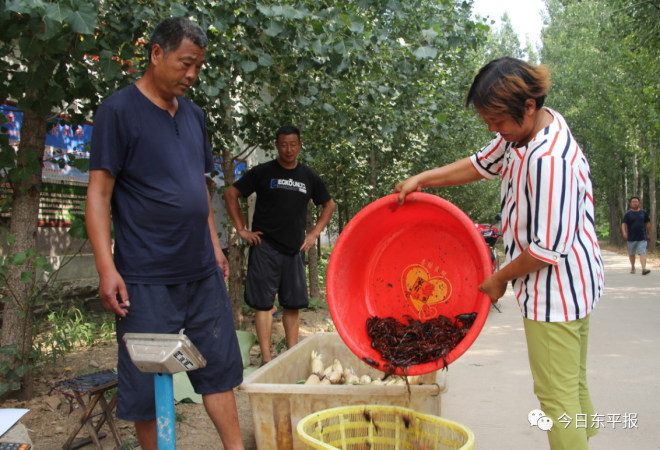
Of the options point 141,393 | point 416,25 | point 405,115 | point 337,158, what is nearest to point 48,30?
point 141,393

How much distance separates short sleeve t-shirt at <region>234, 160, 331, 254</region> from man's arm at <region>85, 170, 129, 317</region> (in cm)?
263

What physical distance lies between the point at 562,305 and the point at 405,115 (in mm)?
5727

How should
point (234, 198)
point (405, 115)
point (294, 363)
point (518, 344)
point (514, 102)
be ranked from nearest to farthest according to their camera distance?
1. point (514, 102)
2. point (294, 363)
3. point (234, 198)
4. point (518, 344)
5. point (405, 115)

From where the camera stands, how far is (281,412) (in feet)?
11.3

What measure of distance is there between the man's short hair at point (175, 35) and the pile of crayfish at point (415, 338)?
178 cm

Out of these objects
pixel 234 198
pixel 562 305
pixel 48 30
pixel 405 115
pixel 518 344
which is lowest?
pixel 518 344

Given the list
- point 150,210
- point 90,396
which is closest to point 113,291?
point 150,210

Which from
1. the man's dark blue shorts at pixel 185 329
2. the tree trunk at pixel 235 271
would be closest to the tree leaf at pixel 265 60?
Result: the man's dark blue shorts at pixel 185 329

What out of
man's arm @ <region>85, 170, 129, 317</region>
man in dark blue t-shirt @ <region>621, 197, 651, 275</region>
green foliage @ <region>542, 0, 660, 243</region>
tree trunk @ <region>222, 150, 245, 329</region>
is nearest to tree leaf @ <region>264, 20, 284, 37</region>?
man's arm @ <region>85, 170, 129, 317</region>

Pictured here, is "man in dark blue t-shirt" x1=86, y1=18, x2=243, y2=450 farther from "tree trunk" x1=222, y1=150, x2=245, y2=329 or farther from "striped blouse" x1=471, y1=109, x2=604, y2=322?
"tree trunk" x1=222, y1=150, x2=245, y2=329

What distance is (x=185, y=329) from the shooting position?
2.86 metres

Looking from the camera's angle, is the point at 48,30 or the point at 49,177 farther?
the point at 49,177

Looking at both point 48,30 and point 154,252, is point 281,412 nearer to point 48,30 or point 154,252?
point 154,252

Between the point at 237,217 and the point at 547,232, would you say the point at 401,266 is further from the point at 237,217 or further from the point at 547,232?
the point at 237,217
